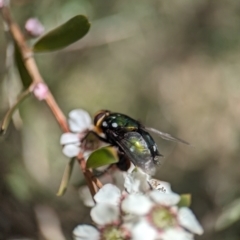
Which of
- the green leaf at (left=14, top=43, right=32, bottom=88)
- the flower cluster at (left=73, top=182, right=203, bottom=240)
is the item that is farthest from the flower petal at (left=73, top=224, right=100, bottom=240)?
the green leaf at (left=14, top=43, right=32, bottom=88)

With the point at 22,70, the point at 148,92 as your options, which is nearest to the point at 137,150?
the point at 22,70

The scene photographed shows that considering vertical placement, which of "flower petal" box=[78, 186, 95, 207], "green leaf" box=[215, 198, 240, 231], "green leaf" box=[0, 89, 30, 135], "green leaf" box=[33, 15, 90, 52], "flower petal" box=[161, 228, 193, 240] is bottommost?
"green leaf" box=[215, 198, 240, 231]

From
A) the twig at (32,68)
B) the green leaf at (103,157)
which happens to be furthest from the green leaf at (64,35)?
the green leaf at (103,157)

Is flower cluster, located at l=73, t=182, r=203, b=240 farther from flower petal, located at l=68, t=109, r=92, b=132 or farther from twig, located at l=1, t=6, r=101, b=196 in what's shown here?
flower petal, located at l=68, t=109, r=92, b=132

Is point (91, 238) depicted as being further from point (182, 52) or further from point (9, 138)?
point (182, 52)

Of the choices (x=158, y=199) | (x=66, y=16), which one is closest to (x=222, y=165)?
(x=66, y=16)

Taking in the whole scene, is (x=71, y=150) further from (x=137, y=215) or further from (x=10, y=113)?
(x=137, y=215)

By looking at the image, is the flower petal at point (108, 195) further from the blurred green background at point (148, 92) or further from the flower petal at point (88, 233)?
the blurred green background at point (148, 92)
